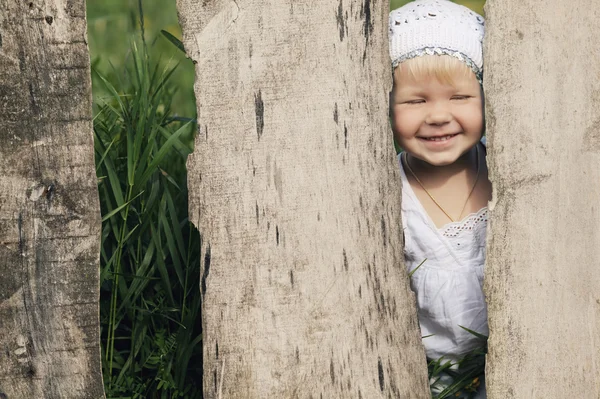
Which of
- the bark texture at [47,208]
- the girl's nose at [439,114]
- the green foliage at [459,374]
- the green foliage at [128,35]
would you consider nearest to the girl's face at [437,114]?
the girl's nose at [439,114]

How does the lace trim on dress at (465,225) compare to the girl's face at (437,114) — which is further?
the lace trim on dress at (465,225)

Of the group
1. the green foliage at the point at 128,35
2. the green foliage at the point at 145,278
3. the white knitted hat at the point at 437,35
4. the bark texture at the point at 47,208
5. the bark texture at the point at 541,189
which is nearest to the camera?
the bark texture at the point at 47,208

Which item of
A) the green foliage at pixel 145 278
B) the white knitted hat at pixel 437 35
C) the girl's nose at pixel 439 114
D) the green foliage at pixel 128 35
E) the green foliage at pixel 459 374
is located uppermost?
the green foliage at pixel 128 35

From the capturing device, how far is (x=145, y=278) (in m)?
2.69

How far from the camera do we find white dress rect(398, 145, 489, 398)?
2.72 meters

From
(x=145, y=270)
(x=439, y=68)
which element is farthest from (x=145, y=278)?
(x=439, y=68)

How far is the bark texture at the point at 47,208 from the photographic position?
7.23ft

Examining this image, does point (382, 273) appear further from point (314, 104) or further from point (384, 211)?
point (314, 104)

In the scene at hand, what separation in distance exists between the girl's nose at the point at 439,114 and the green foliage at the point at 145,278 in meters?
0.77

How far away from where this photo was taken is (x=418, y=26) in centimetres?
251

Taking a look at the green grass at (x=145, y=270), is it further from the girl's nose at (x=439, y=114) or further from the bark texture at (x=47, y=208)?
the girl's nose at (x=439, y=114)

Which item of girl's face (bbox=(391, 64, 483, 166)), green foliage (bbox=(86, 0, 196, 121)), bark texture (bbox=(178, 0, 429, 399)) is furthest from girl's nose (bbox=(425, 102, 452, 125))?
green foliage (bbox=(86, 0, 196, 121))

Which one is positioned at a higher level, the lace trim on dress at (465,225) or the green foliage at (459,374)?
the lace trim on dress at (465,225)

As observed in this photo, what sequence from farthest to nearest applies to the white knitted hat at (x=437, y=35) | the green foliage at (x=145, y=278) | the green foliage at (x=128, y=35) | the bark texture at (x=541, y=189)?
the green foliage at (x=128, y=35), the green foliage at (x=145, y=278), the white knitted hat at (x=437, y=35), the bark texture at (x=541, y=189)
